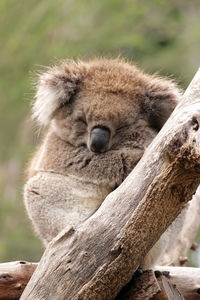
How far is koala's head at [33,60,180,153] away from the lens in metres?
4.09

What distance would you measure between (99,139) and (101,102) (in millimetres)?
351

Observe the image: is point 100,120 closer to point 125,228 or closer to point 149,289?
point 125,228

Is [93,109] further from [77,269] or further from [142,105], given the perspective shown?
[77,269]

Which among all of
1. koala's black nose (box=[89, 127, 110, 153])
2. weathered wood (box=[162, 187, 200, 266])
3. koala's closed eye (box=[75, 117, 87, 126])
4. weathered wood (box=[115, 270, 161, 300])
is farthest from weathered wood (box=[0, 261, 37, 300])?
weathered wood (box=[162, 187, 200, 266])

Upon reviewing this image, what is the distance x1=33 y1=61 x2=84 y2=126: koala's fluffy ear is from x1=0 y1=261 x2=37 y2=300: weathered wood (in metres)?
1.31

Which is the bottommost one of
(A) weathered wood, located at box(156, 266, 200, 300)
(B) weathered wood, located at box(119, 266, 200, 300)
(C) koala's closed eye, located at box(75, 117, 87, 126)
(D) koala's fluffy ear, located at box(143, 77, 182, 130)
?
(A) weathered wood, located at box(156, 266, 200, 300)

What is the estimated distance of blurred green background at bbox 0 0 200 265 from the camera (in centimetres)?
834

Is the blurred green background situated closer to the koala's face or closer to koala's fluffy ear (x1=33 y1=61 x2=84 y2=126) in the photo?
koala's fluffy ear (x1=33 y1=61 x2=84 y2=126)

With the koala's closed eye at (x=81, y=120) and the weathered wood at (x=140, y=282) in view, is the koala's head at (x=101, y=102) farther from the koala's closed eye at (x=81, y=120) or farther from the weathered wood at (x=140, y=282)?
the weathered wood at (x=140, y=282)

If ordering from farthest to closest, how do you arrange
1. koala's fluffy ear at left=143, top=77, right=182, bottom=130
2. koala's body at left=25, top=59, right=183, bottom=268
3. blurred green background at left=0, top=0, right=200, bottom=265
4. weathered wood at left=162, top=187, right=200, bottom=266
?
1. blurred green background at left=0, top=0, right=200, bottom=265
2. weathered wood at left=162, top=187, right=200, bottom=266
3. koala's fluffy ear at left=143, top=77, right=182, bottom=130
4. koala's body at left=25, top=59, right=183, bottom=268

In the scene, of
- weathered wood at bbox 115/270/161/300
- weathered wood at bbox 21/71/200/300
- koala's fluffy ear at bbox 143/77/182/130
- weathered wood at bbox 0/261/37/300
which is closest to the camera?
weathered wood at bbox 21/71/200/300

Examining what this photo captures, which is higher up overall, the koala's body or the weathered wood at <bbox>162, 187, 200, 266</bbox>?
the koala's body

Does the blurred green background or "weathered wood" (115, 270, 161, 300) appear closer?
"weathered wood" (115, 270, 161, 300)

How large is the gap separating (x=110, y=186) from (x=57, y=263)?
107cm
